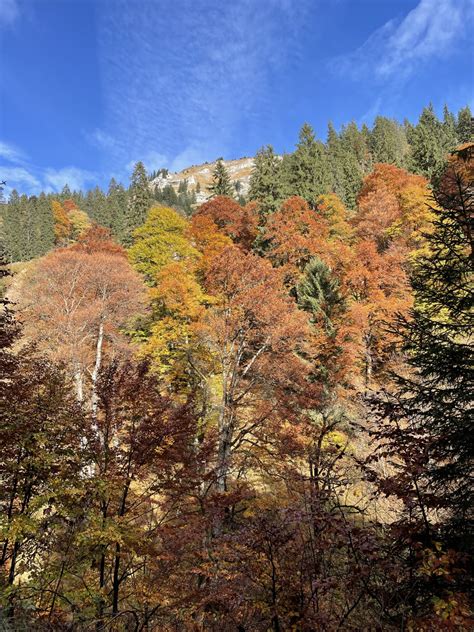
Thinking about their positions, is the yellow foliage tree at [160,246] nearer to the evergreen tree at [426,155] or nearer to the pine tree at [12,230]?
the evergreen tree at [426,155]

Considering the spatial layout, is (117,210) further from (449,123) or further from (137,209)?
(449,123)

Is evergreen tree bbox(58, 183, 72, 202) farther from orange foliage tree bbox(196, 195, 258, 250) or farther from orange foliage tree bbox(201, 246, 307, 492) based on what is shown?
orange foliage tree bbox(201, 246, 307, 492)

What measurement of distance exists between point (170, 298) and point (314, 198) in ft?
72.2

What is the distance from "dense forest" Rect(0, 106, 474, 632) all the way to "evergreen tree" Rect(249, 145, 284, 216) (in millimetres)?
242

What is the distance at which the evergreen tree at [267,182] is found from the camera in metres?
35.2

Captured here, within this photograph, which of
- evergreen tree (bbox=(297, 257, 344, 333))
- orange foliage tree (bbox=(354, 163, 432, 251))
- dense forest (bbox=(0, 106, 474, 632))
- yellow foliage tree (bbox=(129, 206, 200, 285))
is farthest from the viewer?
yellow foliage tree (bbox=(129, 206, 200, 285))

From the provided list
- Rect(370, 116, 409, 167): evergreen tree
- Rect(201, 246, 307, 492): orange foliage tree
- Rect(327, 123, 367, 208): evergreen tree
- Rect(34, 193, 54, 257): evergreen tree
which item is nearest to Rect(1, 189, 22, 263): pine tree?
Rect(34, 193, 54, 257): evergreen tree

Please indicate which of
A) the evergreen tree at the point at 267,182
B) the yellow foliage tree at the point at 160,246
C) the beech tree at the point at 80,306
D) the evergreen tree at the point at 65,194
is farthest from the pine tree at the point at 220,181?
the evergreen tree at the point at 65,194

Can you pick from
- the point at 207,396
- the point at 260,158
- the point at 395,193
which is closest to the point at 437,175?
the point at 395,193

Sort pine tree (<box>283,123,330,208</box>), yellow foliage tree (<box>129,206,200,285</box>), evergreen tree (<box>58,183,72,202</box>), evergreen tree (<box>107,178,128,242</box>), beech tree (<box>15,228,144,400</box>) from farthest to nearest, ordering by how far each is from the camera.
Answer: evergreen tree (<box>58,183,72,202</box>)
evergreen tree (<box>107,178,128,242</box>)
pine tree (<box>283,123,330,208</box>)
yellow foliage tree (<box>129,206,200,285</box>)
beech tree (<box>15,228,144,400</box>)

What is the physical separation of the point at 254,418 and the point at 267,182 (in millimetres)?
26707

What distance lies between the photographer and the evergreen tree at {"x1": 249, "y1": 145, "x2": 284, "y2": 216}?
35.2m

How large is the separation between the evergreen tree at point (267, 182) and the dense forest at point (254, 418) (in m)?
0.24

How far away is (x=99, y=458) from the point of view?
7.67 metres
